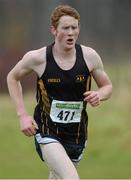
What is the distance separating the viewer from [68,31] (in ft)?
15.1

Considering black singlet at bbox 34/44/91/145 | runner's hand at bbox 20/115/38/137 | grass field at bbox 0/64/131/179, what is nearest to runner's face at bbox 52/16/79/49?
black singlet at bbox 34/44/91/145

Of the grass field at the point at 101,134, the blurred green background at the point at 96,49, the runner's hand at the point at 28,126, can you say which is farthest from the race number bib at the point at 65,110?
the blurred green background at the point at 96,49

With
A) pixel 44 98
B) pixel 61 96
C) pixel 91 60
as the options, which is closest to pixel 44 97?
pixel 44 98

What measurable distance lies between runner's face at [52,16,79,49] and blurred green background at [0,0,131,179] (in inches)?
136

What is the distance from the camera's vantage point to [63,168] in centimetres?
448

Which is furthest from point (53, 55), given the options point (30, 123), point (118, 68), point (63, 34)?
point (118, 68)

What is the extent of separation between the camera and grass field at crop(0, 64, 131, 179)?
25.9 ft

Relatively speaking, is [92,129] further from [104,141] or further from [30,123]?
[30,123]

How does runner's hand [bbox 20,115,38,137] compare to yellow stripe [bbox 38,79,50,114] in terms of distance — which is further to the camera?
yellow stripe [bbox 38,79,50,114]

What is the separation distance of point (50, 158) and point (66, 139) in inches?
10.3

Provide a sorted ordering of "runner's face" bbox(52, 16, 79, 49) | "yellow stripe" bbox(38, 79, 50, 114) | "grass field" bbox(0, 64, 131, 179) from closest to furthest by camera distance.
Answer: "runner's face" bbox(52, 16, 79, 49) → "yellow stripe" bbox(38, 79, 50, 114) → "grass field" bbox(0, 64, 131, 179)

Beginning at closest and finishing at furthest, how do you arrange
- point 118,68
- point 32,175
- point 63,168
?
1. point 63,168
2. point 32,175
3. point 118,68

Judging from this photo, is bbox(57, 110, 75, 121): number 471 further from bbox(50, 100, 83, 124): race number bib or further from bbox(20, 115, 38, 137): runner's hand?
bbox(20, 115, 38, 137): runner's hand

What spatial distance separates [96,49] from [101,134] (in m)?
0.95
